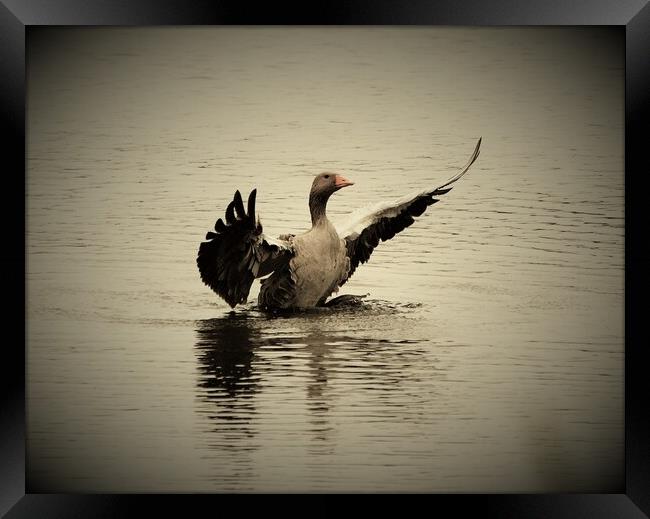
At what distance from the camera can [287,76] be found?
249 cm

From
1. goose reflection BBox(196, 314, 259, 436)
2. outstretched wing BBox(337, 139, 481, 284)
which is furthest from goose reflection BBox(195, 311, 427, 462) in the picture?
outstretched wing BBox(337, 139, 481, 284)

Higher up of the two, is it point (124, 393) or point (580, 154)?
point (580, 154)

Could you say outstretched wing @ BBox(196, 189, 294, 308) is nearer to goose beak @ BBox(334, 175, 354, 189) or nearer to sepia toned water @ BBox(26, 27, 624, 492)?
sepia toned water @ BBox(26, 27, 624, 492)

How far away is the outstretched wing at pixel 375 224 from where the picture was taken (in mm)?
2445

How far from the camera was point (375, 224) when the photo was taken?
245 cm

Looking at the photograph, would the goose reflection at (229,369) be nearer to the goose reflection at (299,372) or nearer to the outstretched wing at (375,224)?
the goose reflection at (299,372)

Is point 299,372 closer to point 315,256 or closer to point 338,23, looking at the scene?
point 315,256

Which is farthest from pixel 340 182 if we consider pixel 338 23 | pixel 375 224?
pixel 338 23

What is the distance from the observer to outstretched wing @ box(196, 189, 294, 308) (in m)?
2.36

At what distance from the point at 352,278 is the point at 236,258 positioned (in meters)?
0.34

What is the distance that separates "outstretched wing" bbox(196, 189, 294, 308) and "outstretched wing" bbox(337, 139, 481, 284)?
0.58 ft

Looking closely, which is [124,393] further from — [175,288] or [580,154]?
[580,154]
